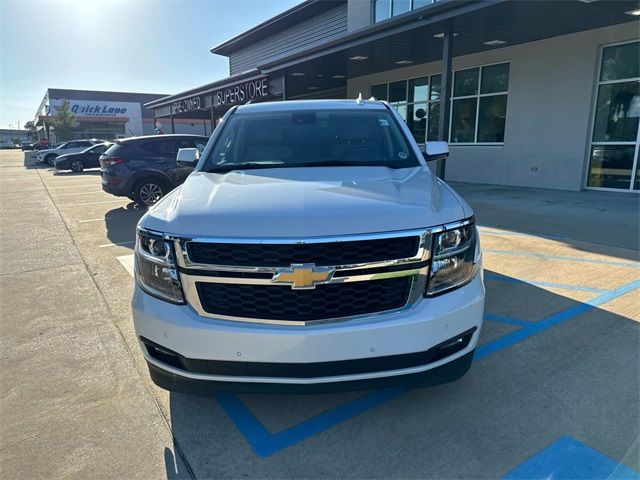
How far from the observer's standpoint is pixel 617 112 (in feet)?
35.2

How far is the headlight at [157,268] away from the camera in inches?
87.7

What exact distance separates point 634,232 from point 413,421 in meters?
6.34

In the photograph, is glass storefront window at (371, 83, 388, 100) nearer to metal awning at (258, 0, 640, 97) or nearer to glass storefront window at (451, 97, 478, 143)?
metal awning at (258, 0, 640, 97)

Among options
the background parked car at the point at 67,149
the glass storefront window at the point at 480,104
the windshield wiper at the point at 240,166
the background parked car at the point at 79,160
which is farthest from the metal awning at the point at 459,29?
the background parked car at the point at 67,149

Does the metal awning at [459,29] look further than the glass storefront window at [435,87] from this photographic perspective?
No

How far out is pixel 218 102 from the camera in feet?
77.3

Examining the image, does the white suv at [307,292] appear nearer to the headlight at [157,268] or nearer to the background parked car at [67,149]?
the headlight at [157,268]

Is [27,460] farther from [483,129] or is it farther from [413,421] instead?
[483,129]

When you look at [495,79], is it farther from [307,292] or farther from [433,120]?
[307,292]

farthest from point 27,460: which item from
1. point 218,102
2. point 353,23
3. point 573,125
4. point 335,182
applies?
point 218,102

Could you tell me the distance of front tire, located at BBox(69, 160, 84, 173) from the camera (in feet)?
75.1

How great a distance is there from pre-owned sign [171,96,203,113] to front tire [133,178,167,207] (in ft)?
57.8

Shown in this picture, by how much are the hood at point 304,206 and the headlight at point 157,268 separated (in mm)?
77

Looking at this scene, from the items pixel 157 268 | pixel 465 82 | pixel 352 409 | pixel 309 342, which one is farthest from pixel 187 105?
pixel 309 342
